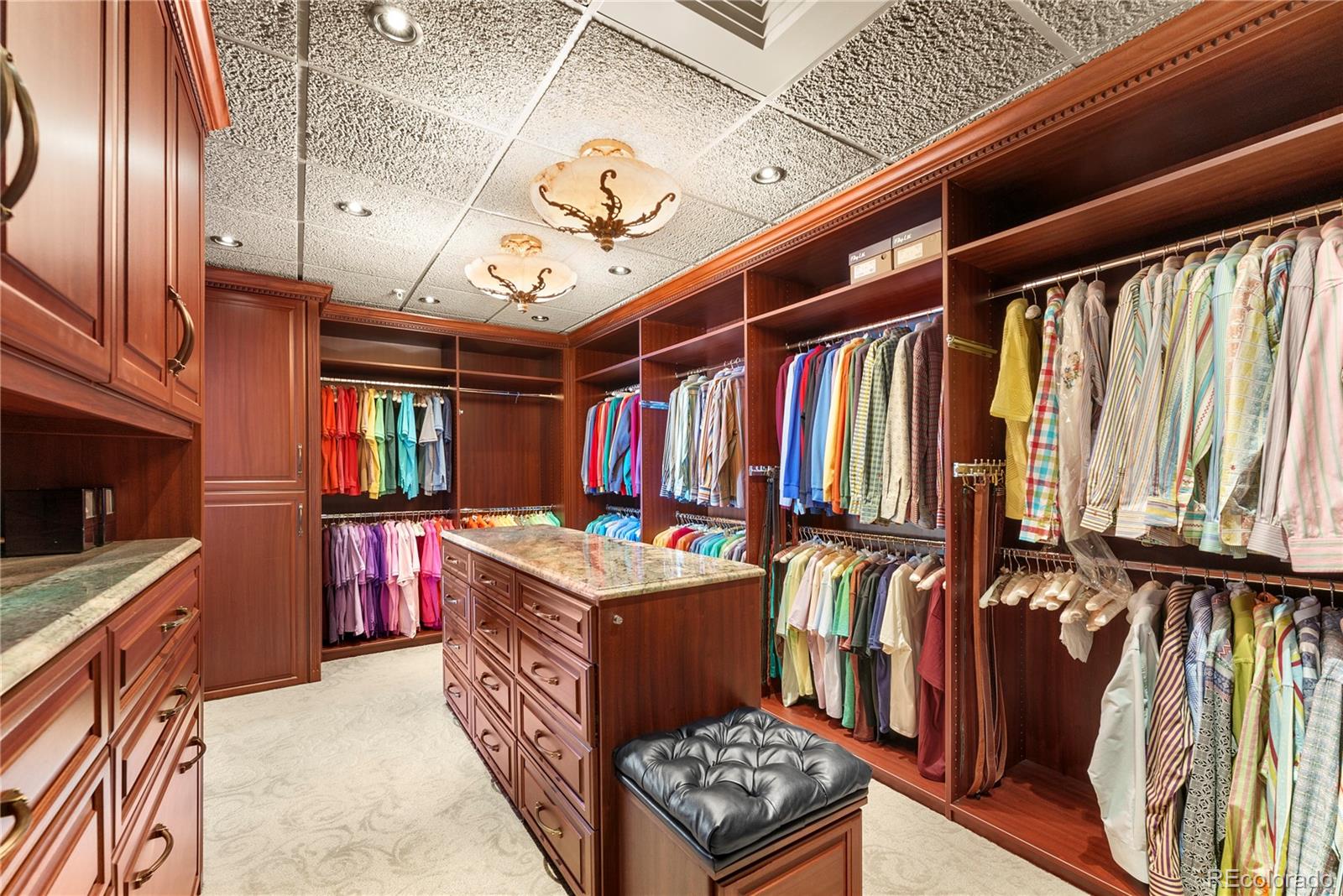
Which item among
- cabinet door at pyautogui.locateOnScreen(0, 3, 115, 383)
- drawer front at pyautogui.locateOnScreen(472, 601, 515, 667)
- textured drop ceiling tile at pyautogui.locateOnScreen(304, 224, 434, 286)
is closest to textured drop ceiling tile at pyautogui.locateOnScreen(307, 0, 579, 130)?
cabinet door at pyautogui.locateOnScreen(0, 3, 115, 383)

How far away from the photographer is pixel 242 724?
2.92 metres

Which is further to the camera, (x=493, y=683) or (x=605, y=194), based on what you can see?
(x=493, y=683)

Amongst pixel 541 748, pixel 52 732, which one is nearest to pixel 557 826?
pixel 541 748

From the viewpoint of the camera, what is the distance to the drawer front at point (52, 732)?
0.62 metres

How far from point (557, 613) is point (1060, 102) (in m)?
2.13

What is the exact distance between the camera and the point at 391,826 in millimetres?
2053

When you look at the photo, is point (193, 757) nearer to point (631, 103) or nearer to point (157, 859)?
point (157, 859)

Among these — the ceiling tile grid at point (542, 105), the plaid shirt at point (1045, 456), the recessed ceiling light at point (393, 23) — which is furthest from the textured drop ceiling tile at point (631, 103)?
the plaid shirt at point (1045, 456)

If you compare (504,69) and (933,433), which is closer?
(504,69)

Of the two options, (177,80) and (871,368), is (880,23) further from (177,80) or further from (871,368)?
(177,80)

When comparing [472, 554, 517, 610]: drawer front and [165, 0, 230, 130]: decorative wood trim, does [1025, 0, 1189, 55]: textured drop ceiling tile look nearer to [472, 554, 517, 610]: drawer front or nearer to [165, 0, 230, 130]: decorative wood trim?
[165, 0, 230, 130]: decorative wood trim

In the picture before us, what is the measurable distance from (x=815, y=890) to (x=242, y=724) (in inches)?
120

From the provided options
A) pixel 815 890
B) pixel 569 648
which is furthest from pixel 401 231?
pixel 815 890

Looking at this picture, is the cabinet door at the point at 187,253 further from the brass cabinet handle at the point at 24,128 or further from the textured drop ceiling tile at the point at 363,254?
the textured drop ceiling tile at the point at 363,254
